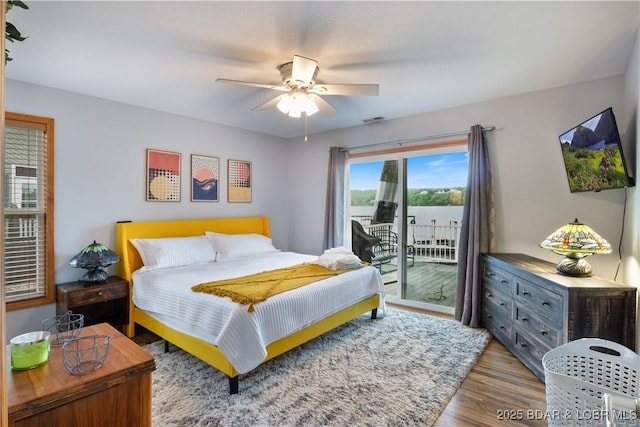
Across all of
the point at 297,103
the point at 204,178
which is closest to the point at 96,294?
the point at 204,178

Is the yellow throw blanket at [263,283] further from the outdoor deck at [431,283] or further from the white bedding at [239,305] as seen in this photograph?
the outdoor deck at [431,283]

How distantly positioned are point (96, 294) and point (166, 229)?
104 centimetres

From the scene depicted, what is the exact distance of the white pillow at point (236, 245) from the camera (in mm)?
3924

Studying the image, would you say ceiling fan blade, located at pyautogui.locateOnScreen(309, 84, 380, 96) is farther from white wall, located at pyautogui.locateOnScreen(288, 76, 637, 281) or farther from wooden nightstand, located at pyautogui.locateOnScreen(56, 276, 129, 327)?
wooden nightstand, located at pyautogui.locateOnScreen(56, 276, 129, 327)

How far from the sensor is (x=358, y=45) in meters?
2.21

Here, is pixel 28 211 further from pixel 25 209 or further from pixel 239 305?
pixel 239 305

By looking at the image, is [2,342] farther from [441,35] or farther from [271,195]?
[271,195]

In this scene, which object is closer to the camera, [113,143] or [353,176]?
[113,143]

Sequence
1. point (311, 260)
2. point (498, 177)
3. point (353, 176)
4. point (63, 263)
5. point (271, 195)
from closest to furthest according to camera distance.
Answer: point (63, 263) → point (498, 177) → point (311, 260) → point (353, 176) → point (271, 195)

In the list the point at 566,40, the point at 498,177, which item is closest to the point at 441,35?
the point at 566,40

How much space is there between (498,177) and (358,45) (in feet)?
7.30

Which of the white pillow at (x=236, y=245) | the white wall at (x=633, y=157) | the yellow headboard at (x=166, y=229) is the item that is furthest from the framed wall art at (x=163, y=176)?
the white wall at (x=633, y=157)

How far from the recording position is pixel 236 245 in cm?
403

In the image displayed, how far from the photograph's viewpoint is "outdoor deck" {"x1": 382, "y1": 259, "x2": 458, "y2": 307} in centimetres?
398
